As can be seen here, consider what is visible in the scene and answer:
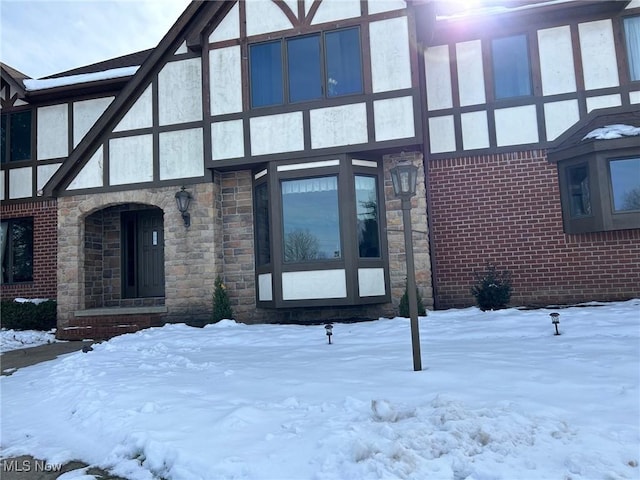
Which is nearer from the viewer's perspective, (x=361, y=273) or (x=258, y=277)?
(x=361, y=273)

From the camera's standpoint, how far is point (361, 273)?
8.17 m

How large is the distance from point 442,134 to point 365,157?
180cm

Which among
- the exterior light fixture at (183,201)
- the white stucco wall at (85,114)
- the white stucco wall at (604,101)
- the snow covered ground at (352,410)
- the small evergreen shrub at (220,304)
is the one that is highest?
the white stucco wall at (85,114)

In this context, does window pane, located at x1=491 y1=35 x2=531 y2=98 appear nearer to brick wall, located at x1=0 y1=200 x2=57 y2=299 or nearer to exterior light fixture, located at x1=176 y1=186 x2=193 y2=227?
exterior light fixture, located at x1=176 y1=186 x2=193 y2=227

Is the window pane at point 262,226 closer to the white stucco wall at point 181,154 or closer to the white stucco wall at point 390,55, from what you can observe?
the white stucco wall at point 181,154

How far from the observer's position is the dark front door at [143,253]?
420 inches

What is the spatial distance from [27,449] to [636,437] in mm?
4197

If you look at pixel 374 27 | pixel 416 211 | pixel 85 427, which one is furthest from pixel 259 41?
pixel 85 427

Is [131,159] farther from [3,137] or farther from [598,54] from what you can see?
[598,54]

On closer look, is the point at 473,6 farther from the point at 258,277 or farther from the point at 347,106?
the point at 258,277

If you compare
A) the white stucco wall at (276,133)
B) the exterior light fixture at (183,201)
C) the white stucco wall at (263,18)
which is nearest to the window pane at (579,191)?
the white stucco wall at (276,133)

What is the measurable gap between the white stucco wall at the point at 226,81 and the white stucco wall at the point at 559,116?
230 inches

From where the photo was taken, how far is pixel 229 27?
8.87 meters

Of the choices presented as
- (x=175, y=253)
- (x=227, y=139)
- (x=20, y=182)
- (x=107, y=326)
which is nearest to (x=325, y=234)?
(x=227, y=139)
